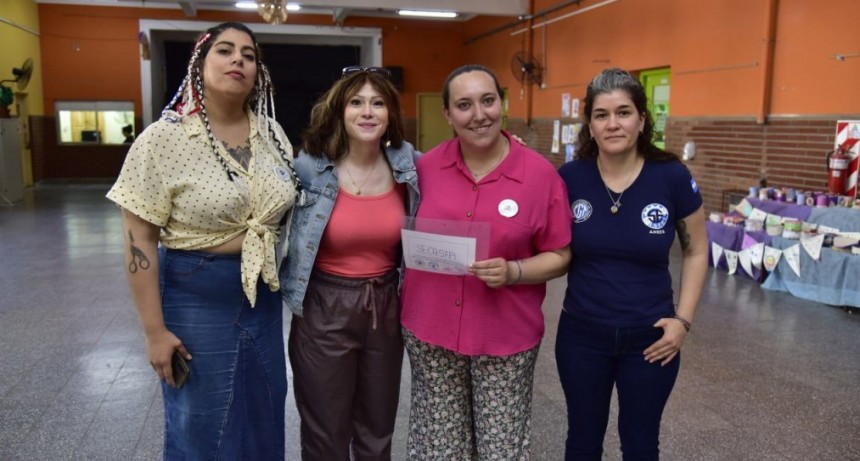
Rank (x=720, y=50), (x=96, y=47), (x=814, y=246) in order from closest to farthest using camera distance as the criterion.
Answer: (x=814, y=246) → (x=720, y=50) → (x=96, y=47)

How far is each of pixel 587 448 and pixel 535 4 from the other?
12.4m

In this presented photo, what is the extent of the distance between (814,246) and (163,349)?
18.5 feet

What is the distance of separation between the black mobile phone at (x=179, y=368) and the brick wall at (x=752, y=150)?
6.61 m

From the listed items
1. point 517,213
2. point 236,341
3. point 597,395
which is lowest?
point 597,395

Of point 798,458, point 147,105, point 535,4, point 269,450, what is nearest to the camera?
point 269,450

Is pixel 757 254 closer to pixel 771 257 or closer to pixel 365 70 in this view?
pixel 771 257

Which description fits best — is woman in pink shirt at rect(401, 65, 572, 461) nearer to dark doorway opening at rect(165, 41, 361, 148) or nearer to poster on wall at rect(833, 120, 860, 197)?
poster on wall at rect(833, 120, 860, 197)

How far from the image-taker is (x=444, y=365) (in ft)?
7.27

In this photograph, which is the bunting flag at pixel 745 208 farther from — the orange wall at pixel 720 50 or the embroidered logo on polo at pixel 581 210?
the embroidered logo on polo at pixel 581 210

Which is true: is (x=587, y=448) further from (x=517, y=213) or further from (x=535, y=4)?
(x=535, y=4)

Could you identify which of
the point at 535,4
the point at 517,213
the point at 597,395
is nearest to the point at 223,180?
the point at 517,213

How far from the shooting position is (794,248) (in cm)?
595

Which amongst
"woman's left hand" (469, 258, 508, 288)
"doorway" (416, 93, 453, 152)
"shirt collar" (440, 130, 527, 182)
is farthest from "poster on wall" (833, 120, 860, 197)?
"doorway" (416, 93, 453, 152)

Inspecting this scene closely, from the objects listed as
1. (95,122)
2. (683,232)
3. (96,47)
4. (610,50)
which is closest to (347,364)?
(683,232)
